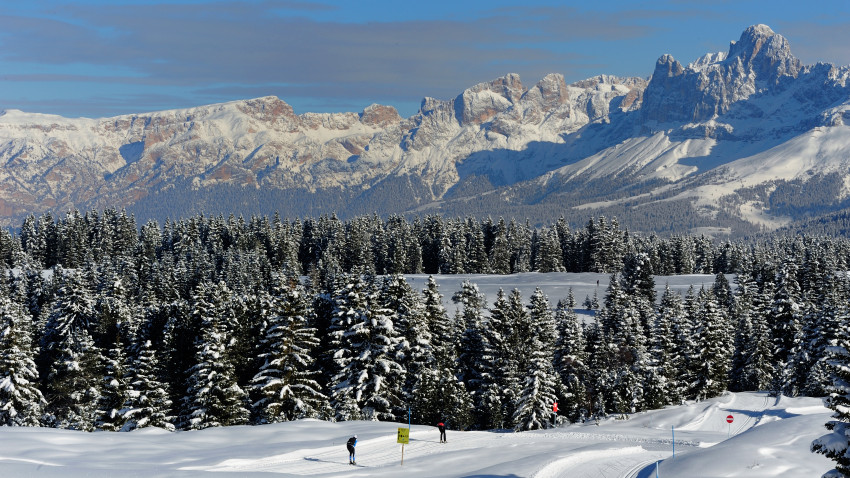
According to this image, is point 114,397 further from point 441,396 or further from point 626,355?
point 626,355

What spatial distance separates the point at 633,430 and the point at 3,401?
4544cm

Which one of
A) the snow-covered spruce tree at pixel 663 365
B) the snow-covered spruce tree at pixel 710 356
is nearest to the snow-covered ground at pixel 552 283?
the snow-covered spruce tree at pixel 663 365

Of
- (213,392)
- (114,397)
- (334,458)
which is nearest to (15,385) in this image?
(114,397)

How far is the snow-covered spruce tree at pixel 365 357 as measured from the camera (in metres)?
55.2

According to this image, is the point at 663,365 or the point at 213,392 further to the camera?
the point at 663,365

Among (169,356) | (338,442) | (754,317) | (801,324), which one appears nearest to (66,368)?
(169,356)

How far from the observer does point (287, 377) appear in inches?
2159

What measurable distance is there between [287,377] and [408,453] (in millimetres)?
18623

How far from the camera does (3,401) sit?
5650 centimetres

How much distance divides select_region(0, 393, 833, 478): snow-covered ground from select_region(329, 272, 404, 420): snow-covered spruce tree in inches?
325

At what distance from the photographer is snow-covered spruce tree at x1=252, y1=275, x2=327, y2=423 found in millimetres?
54025

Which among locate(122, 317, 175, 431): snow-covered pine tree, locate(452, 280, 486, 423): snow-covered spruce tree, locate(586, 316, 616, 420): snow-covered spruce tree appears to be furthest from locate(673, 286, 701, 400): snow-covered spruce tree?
locate(122, 317, 175, 431): snow-covered pine tree

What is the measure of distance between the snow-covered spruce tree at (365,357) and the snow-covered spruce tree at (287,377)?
1964 millimetres

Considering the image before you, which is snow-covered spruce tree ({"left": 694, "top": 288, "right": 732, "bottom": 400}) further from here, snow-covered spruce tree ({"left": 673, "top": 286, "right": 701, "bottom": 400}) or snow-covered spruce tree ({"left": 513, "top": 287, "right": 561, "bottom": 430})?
snow-covered spruce tree ({"left": 513, "top": 287, "right": 561, "bottom": 430})
